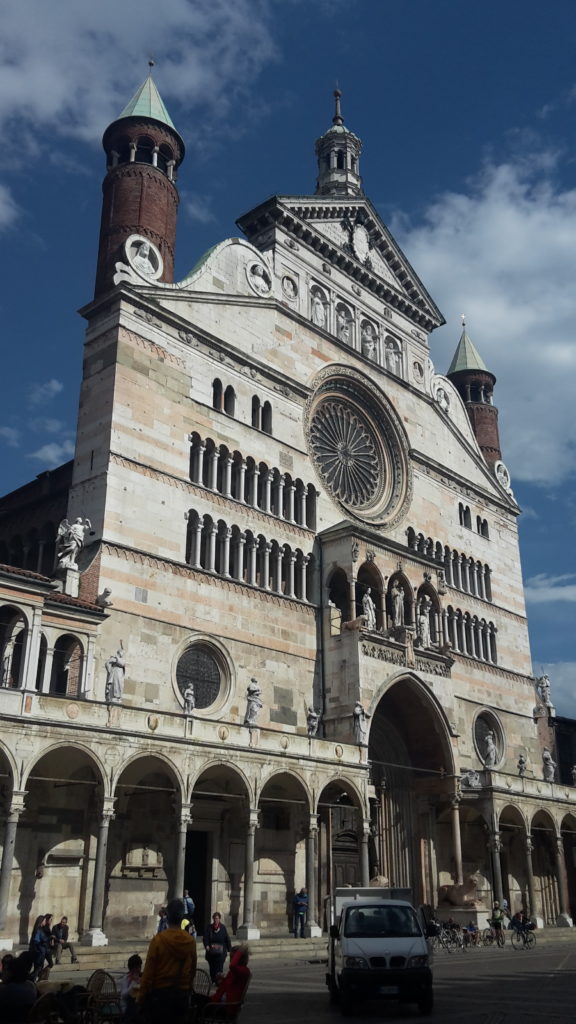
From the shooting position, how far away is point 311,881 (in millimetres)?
27719

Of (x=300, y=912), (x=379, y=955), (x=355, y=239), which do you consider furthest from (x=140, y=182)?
(x=379, y=955)

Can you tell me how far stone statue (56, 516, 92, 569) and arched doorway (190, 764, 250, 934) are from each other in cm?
722

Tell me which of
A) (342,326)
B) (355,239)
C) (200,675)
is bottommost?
(200,675)

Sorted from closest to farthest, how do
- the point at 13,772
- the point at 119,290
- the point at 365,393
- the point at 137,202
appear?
the point at 13,772, the point at 119,290, the point at 137,202, the point at 365,393

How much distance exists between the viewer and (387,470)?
1610 inches

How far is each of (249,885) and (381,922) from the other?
36.2 feet

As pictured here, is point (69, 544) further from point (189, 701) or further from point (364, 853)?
point (364, 853)

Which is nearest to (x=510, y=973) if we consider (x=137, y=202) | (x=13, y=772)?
(x=13, y=772)

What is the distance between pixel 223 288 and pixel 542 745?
2597cm

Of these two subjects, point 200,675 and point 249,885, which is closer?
point 249,885

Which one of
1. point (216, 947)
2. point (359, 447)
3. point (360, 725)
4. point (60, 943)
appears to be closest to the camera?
point (216, 947)

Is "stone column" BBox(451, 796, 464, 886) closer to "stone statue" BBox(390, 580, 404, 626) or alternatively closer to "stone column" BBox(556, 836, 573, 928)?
"stone column" BBox(556, 836, 573, 928)

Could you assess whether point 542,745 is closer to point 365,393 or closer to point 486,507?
point 486,507

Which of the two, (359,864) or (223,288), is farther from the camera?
(223,288)
